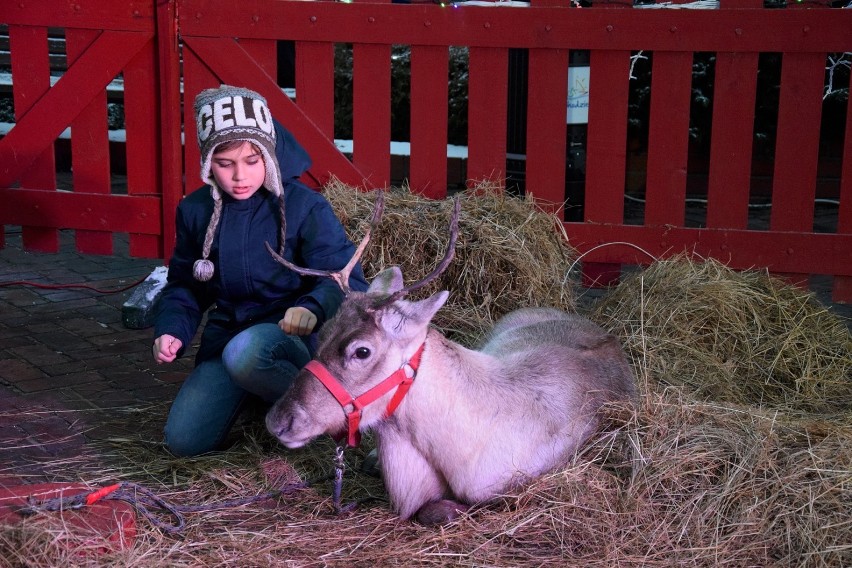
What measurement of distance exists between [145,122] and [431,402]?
3.97m

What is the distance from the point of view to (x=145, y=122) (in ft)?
22.3

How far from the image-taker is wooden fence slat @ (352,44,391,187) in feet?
21.3

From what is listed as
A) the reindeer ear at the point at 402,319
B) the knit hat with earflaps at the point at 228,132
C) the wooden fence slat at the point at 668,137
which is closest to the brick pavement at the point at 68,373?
the knit hat with earflaps at the point at 228,132

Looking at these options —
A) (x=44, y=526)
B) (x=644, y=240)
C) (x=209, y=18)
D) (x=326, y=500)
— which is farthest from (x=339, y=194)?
(x=44, y=526)

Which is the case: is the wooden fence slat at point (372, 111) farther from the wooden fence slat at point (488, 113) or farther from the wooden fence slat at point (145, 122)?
the wooden fence slat at point (145, 122)

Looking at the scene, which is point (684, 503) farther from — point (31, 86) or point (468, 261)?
point (31, 86)

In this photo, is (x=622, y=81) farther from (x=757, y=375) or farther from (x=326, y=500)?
(x=326, y=500)

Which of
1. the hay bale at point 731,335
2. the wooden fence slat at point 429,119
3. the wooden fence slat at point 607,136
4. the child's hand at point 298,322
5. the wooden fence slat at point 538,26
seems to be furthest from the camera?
Answer: the wooden fence slat at point 429,119

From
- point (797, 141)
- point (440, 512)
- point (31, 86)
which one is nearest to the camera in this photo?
point (440, 512)

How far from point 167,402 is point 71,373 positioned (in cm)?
74

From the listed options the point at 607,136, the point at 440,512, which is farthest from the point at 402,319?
the point at 607,136

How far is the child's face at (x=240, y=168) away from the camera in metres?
4.19

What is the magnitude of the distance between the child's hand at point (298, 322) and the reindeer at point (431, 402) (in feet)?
0.99

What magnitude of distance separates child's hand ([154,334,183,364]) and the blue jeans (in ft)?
0.66
